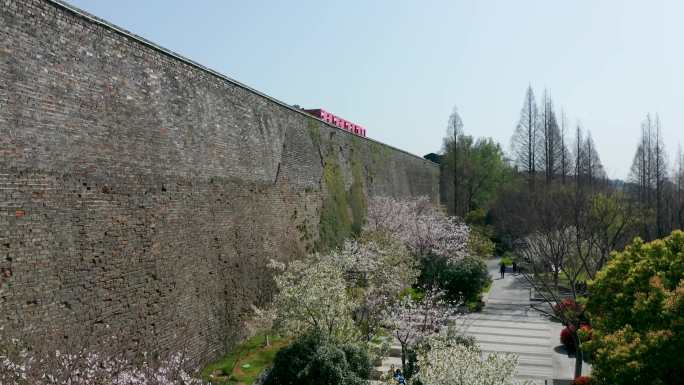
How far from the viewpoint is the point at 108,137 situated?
10.3 meters

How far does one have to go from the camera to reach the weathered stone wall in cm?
835

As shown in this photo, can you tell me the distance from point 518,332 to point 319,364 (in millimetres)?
11219

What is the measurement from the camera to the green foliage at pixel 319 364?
39.6 feet

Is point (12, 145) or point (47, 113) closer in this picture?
point (12, 145)

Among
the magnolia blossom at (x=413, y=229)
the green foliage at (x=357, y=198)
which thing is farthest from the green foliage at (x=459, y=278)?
the green foliage at (x=357, y=198)

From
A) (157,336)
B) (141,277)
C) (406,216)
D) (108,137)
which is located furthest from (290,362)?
(406,216)

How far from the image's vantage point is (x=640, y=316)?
9.21m

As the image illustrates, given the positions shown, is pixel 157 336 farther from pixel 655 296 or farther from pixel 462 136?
pixel 462 136

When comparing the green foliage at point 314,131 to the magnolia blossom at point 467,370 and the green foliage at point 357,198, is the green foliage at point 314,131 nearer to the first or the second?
the green foliage at point 357,198

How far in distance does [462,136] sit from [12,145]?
153ft

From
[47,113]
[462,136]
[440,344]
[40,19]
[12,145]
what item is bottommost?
[440,344]

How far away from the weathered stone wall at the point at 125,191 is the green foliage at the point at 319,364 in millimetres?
2158

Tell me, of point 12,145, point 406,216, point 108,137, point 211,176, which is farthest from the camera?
point 406,216

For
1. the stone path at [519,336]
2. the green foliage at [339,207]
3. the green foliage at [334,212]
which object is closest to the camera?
the stone path at [519,336]
